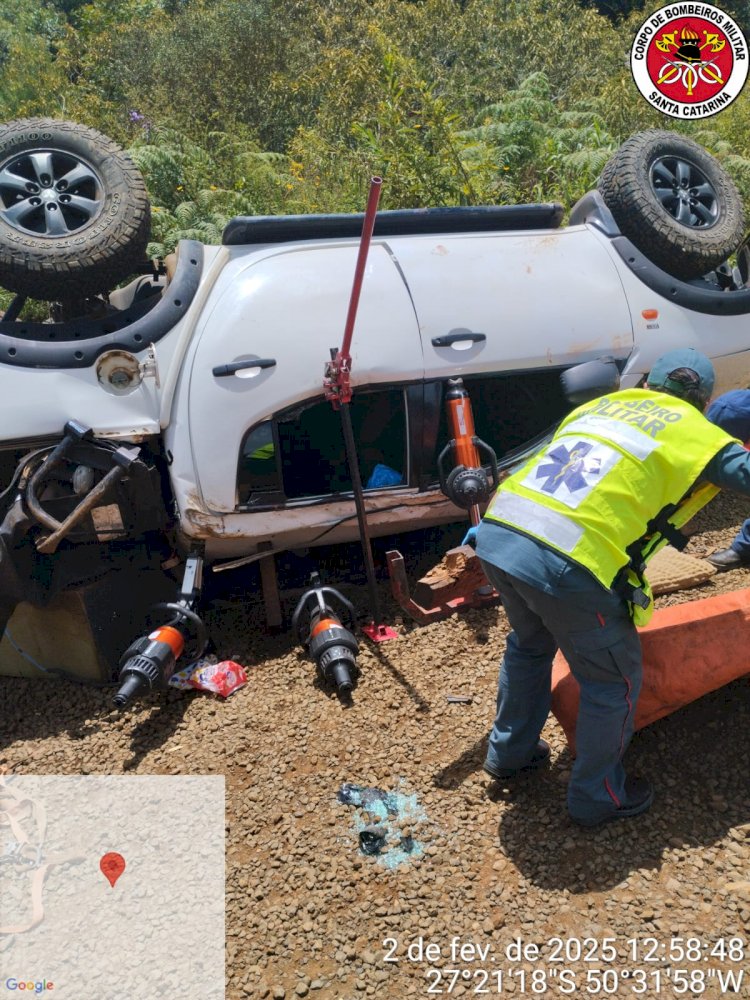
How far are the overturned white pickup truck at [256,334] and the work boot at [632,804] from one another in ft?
6.02

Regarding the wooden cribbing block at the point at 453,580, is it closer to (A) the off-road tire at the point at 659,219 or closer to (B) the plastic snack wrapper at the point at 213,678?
(B) the plastic snack wrapper at the point at 213,678

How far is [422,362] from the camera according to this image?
13.5 feet

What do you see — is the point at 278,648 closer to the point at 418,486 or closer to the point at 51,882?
the point at 418,486

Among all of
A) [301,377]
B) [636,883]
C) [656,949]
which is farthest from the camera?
[301,377]

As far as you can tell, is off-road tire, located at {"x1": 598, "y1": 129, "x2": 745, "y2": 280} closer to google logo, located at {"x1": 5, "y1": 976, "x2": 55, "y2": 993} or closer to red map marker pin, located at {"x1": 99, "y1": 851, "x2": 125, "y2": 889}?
red map marker pin, located at {"x1": 99, "y1": 851, "x2": 125, "y2": 889}

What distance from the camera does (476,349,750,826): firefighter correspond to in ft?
8.51

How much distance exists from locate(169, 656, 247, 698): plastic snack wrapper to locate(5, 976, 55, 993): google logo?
1449mm

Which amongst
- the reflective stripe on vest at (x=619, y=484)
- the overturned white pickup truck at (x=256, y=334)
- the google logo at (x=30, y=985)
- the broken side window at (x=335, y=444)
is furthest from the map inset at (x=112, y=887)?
the broken side window at (x=335, y=444)

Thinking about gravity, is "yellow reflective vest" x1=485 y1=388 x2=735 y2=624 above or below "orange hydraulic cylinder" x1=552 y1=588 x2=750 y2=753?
above

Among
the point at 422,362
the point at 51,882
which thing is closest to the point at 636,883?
the point at 51,882

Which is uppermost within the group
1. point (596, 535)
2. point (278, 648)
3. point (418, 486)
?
point (596, 535)

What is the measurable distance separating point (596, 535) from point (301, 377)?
1887mm

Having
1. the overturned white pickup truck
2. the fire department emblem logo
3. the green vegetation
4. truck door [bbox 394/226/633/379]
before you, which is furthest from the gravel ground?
the fire department emblem logo

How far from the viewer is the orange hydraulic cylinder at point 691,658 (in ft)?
9.87
